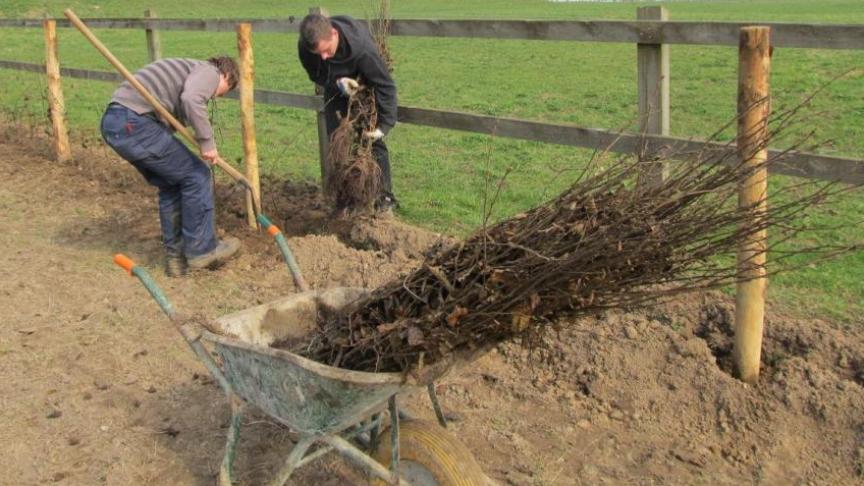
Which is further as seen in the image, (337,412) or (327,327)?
(327,327)

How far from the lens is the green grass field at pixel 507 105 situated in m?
6.43

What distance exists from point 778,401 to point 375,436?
189cm

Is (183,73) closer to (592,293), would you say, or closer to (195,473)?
(195,473)

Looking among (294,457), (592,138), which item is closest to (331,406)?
(294,457)

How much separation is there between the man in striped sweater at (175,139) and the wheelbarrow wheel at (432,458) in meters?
3.17

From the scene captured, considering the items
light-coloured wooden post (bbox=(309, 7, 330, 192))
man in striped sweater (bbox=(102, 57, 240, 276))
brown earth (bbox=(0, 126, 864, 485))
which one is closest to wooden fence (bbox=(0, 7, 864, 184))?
light-coloured wooden post (bbox=(309, 7, 330, 192))

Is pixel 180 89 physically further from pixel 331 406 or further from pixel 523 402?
pixel 331 406

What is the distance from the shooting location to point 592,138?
5.32m

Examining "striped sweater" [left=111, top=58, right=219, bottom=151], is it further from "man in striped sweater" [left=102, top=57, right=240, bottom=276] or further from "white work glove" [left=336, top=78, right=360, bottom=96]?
"white work glove" [left=336, top=78, right=360, bottom=96]

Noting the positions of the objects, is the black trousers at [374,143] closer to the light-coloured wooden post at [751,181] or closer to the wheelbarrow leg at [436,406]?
the wheelbarrow leg at [436,406]

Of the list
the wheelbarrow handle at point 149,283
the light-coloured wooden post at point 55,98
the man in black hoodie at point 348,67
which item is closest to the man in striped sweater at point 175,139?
the man in black hoodie at point 348,67

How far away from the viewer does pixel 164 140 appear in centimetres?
607

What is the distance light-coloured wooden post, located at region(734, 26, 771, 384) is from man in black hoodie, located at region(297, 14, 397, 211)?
293cm

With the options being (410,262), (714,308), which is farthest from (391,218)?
(714,308)
